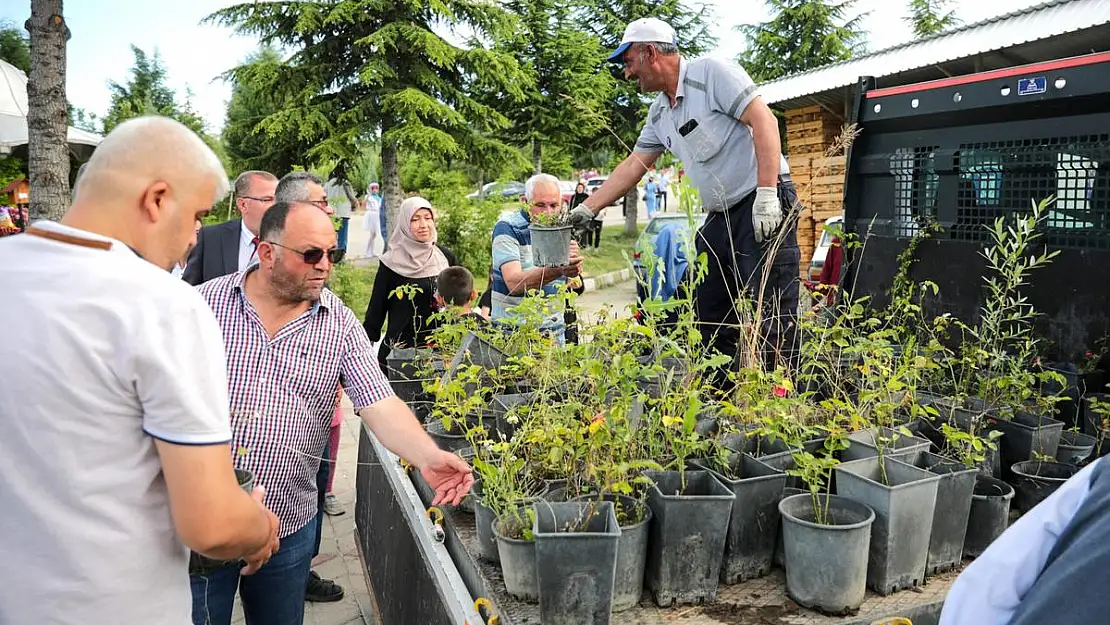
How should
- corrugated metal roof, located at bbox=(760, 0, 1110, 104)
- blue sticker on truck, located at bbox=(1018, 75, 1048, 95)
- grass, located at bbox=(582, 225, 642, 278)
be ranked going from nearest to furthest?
blue sticker on truck, located at bbox=(1018, 75, 1048, 95)
corrugated metal roof, located at bbox=(760, 0, 1110, 104)
grass, located at bbox=(582, 225, 642, 278)

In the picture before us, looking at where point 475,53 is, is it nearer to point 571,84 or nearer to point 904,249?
point 571,84

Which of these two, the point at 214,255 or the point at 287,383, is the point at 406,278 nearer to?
the point at 214,255

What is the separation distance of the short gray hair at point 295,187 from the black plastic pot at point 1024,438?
309 cm

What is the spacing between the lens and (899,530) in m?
1.88

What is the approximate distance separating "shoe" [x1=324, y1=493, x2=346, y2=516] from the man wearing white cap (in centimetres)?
234

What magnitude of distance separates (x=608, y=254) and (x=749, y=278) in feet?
52.9

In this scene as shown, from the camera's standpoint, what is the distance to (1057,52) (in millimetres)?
7395

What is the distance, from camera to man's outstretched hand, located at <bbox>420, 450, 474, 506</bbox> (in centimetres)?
212

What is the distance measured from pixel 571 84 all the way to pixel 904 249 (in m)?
16.5

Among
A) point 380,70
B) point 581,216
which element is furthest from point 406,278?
point 380,70

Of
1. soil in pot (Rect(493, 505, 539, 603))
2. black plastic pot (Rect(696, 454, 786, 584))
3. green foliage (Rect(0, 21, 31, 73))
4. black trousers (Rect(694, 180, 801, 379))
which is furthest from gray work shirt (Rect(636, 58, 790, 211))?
green foliage (Rect(0, 21, 31, 73))

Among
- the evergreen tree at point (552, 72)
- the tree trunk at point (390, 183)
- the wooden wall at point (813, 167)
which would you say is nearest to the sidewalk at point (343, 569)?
the wooden wall at point (813, 167)

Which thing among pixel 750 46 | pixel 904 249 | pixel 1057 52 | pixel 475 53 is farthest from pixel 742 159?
pixel 750 46

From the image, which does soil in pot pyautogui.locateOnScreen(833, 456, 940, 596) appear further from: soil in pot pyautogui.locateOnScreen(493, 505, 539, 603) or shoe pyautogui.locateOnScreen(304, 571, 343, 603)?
shoe pyautogui.locateOnScreen(304, 571, 343, 603)
